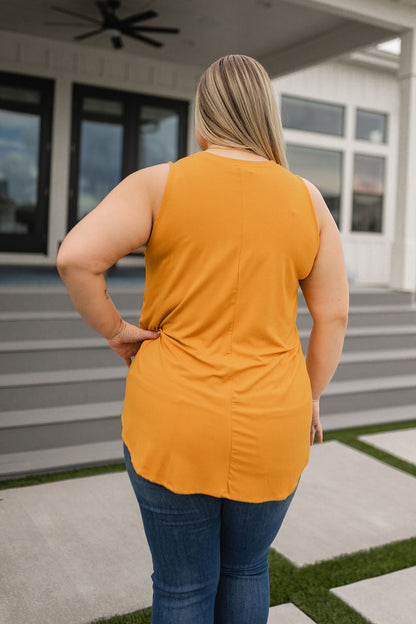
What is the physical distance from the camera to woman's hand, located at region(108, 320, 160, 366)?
112 cm

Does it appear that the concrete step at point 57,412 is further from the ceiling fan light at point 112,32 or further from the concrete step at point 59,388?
the ceiling fan light at point 112,32

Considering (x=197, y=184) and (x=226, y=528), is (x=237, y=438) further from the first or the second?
(x=197, y=184)

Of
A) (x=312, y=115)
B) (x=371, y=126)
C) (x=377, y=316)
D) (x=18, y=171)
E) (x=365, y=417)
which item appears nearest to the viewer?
(x=365, y=417)

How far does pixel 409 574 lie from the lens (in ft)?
7.27

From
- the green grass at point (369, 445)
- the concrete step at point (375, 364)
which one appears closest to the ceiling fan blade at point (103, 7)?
the concrete step at point (375, 364)

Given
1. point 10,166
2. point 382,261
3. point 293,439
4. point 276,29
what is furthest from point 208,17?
point 293,439

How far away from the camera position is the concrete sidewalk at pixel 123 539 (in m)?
1.96

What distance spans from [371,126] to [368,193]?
1205mm

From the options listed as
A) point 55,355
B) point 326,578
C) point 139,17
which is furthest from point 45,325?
point 139,17

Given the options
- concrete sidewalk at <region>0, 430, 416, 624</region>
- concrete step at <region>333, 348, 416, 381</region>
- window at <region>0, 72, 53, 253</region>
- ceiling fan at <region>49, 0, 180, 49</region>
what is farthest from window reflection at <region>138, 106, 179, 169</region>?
concrete sidewalk at <region>0, 430, 416, 624</region>

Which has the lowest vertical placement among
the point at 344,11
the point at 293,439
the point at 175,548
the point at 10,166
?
the point at 175,548

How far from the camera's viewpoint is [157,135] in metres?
8.24

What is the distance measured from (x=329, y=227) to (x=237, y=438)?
43cm

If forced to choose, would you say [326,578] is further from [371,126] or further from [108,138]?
[371,126]
